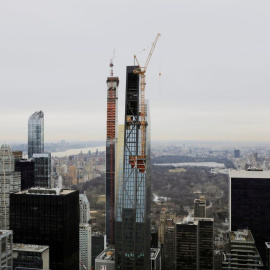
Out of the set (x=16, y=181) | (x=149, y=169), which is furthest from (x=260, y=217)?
(x=16, y=181)

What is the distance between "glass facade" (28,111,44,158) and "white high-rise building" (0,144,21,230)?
1.82 metres

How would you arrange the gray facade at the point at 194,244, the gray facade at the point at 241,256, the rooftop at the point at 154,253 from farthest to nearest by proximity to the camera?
1. the gray facade at the point at 194,244
2. the rooftop at the point at 154,253
3. the gray facade at the point at 241,256

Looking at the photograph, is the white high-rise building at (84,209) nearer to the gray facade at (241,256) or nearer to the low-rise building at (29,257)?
the low-rise building at (29,257)

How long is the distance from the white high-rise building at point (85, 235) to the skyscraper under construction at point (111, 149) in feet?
4.03

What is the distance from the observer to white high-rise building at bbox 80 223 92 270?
20839 millimetres

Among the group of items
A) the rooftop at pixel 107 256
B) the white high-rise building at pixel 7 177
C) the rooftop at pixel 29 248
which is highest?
the white high-rise building at pixel 7 177

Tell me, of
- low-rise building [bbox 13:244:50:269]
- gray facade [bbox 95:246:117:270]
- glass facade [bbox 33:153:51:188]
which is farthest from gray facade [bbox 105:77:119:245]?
low-rise building [bbox 13:244:50:269]

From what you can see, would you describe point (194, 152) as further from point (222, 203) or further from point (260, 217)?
point (260, 217)

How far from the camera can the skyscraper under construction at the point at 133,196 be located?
16281 millimetres

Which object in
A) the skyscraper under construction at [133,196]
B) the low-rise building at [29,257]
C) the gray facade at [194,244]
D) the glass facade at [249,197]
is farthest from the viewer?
the glass facade at [249,197]

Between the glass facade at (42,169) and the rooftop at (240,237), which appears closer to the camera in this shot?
the rooftop at (240,237)

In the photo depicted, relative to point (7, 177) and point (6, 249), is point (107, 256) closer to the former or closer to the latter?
point (6, 249)

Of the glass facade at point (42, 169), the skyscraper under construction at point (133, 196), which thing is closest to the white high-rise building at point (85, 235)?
the glass facade at point (42, 169)

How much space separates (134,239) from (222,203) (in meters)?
8.29
